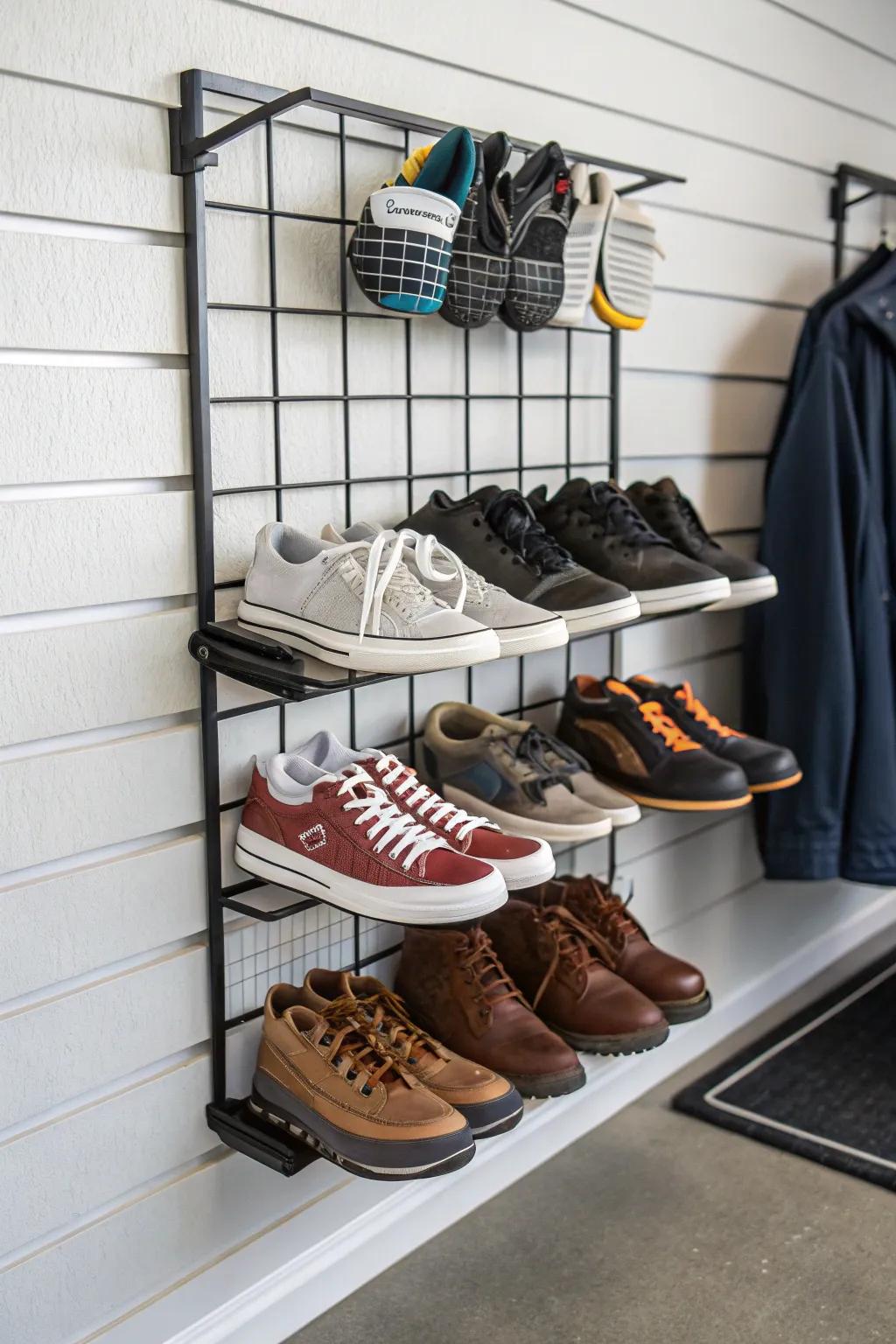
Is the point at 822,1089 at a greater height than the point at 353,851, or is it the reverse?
the point at 353,851

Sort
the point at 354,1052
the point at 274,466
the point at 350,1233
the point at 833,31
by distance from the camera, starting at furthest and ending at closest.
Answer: the point at 833,31 → the point at 350,1233 → the point at 274,466 → the point at 354,1052

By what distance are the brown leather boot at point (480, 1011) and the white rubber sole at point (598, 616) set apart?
45 cm

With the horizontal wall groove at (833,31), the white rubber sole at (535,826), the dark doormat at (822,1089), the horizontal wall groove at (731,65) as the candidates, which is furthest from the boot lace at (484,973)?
the horizontal wall groove at (833,31)

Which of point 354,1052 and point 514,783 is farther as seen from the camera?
point 514,783

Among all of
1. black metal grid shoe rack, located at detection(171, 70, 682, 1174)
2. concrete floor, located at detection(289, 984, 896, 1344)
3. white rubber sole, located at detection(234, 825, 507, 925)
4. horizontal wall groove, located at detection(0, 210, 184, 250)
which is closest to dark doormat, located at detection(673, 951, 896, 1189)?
concrete floor, located at detection(289, 984, 896, 1344)

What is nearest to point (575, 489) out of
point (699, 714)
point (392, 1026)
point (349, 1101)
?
point (699, 714)

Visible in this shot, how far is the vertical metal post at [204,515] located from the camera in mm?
1386

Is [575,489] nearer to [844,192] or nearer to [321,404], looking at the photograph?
[321,404]

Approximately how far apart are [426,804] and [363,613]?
28cm

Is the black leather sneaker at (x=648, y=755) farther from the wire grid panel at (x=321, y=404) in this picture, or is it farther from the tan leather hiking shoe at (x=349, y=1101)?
the tan leather hiking shoe at (x=349, y=1101)

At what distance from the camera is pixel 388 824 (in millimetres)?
1404

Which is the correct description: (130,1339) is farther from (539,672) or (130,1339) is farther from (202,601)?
(539,672)

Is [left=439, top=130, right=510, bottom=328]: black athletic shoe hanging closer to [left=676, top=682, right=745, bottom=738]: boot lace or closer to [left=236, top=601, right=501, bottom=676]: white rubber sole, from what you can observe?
[left=236, top=601, right=501, bottom=676]: white rubber sole

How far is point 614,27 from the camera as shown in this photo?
2.00 metres
